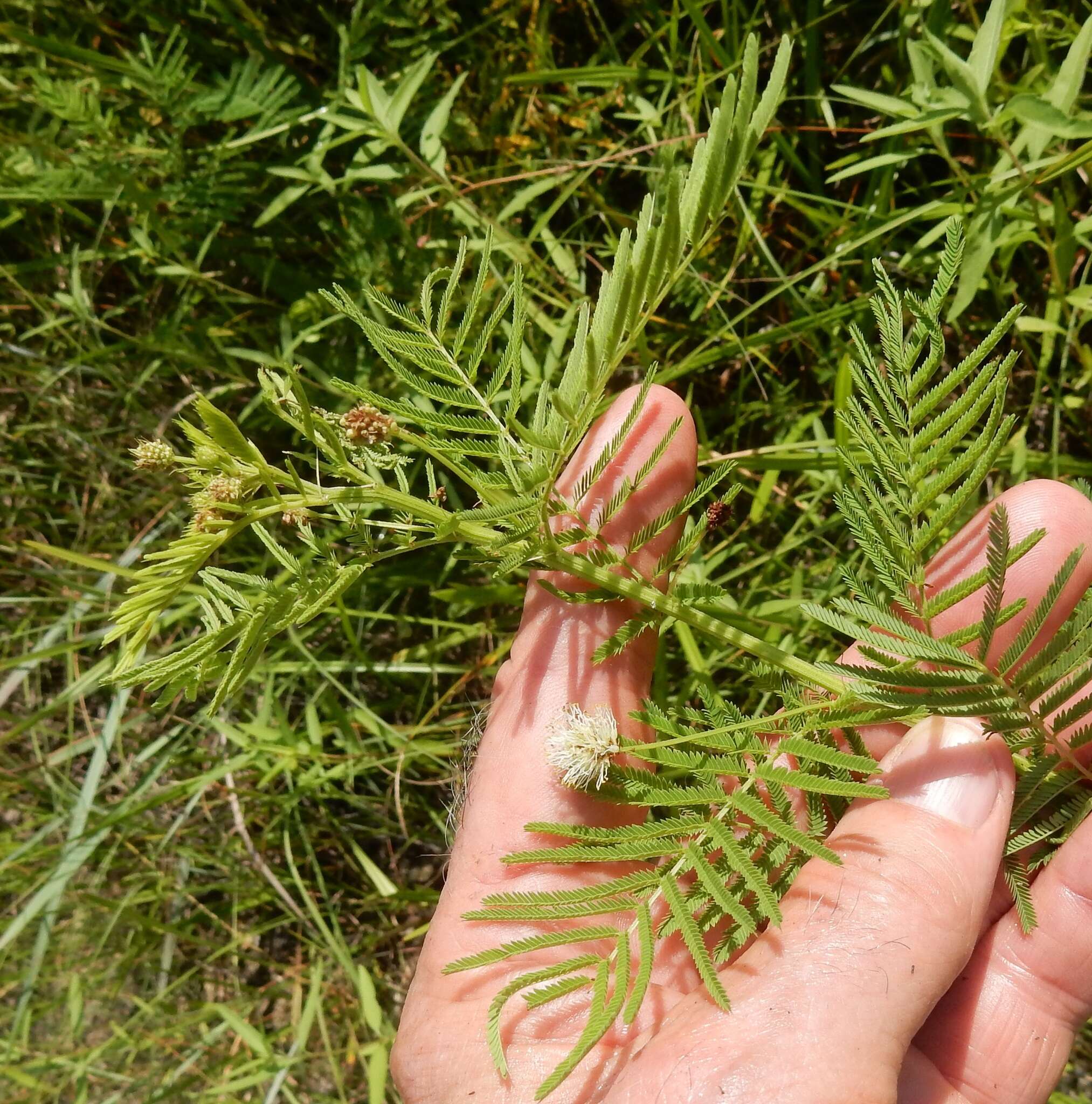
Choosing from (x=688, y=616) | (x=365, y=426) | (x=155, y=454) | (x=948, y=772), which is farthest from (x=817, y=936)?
(x=155, y=454)

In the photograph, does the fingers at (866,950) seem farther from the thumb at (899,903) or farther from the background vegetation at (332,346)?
the background vegetation at (332,346)

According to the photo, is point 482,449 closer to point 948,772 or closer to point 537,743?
point 537,743

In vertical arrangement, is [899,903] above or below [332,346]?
above

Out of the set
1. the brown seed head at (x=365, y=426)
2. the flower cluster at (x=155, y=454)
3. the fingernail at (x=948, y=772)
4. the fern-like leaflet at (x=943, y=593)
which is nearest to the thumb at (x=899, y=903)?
the fingernail at (x=948, y=772)

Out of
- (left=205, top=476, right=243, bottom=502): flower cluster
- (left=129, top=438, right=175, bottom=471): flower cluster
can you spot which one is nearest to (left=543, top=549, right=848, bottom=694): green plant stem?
(left=205, top=476, right=243, bottom=502): flower cluster

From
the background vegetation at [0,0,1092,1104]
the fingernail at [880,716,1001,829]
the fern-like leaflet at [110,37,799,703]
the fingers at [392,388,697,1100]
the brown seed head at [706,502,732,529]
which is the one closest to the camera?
the fern-like leaflet at [110,37,799,703]

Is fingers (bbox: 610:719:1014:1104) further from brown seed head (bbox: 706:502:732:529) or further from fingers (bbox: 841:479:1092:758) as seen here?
brown seed head (bbox: 706:502:732:529)

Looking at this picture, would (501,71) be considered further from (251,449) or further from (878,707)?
(878,707)
